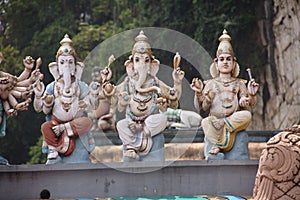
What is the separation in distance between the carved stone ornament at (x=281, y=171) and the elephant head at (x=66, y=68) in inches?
160

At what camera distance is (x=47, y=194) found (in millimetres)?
13625

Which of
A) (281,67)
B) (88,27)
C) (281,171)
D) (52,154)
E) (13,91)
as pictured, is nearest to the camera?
(281,171)

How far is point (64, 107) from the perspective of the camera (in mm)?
13898

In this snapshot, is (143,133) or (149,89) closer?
(143,133)

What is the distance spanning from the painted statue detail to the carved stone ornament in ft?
11.0

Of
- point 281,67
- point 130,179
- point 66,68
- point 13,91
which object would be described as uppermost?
point 281,67

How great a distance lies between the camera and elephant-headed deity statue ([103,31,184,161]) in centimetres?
1384

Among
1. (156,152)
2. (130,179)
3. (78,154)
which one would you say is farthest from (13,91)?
(156,152)

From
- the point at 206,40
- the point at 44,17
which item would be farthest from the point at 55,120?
the point at 44,17

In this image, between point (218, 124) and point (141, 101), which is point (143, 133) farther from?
point (218, 124)

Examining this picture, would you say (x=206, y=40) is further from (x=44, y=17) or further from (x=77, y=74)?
(x=77, y=74)

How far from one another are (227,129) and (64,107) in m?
2.17

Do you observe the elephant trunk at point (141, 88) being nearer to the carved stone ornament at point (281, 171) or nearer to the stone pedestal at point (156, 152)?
the stone pedestal at point (156, 152)

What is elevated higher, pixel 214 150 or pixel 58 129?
pixel 58 129
